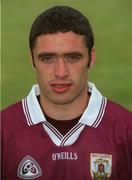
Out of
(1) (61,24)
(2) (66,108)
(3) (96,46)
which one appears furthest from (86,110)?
(3) (96,46)

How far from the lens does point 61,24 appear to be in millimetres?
5730

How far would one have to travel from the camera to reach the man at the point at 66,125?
5.77 metres

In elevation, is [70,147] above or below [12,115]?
below

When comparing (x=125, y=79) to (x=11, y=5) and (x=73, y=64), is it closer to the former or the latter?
(x=11, y=5)

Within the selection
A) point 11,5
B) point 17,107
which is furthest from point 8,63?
point 17,107

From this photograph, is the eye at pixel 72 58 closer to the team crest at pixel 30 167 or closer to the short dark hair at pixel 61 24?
the short dark hair at pixel 61 24

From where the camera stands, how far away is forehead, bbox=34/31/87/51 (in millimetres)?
5715

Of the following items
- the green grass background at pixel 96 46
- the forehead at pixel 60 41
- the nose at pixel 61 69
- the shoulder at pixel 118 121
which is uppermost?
the green grass background at pixel 96 46

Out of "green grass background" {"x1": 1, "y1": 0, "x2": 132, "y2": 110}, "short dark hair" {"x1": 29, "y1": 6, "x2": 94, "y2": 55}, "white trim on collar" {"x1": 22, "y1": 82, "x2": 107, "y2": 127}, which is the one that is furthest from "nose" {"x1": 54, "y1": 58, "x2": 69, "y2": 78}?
"green grass background" {"x1": 1, "y1": 0, "x2": 132, "y2": 110}

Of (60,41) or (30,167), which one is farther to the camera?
(30,167)

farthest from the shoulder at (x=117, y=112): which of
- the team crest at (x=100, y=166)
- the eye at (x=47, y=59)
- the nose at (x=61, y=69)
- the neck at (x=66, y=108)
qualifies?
the eye at (x=47, y=59)

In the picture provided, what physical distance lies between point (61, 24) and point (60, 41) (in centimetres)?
12

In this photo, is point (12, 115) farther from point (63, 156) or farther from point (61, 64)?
point (61, 64)

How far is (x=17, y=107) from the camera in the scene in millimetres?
6094
